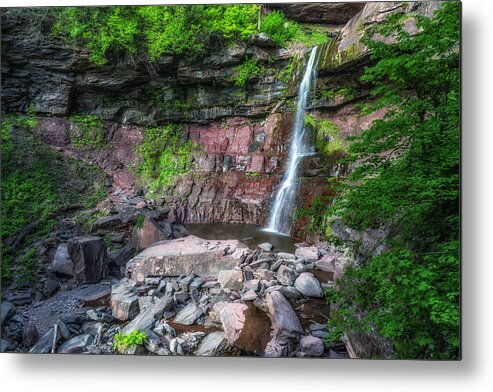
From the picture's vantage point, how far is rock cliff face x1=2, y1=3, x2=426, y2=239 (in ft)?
7.98

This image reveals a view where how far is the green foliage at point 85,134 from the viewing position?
2.66m

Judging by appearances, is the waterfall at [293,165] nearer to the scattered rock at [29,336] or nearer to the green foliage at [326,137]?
the green foliage at [326,137]

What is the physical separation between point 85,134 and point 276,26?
2090 millimetres

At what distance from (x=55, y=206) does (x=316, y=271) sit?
2.27 metres

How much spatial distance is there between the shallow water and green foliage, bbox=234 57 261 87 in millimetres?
1625

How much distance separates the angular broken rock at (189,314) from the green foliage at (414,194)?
3.52 ft

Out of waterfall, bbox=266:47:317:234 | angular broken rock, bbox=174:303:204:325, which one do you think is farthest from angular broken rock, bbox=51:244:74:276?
waterfall, bbox=266:47:317:234

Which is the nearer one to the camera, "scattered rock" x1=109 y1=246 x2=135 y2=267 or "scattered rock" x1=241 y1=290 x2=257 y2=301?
"scattered rock" x1=241 y1=290 x2=257 y2=301

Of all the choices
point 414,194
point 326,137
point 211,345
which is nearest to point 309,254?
point 414,194

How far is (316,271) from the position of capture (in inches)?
88.0

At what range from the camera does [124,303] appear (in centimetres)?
224

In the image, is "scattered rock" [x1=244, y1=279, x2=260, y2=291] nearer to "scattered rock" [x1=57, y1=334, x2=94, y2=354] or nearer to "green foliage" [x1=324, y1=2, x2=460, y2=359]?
"green foliage" [x1=324, y1=2, x2=460, y2=359]

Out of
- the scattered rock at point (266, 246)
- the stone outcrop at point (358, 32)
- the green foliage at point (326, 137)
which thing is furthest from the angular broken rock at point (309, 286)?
the stone outcrop at point (358, 32)

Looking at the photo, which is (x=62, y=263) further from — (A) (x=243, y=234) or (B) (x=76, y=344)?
(A) (x=243, y=234)
